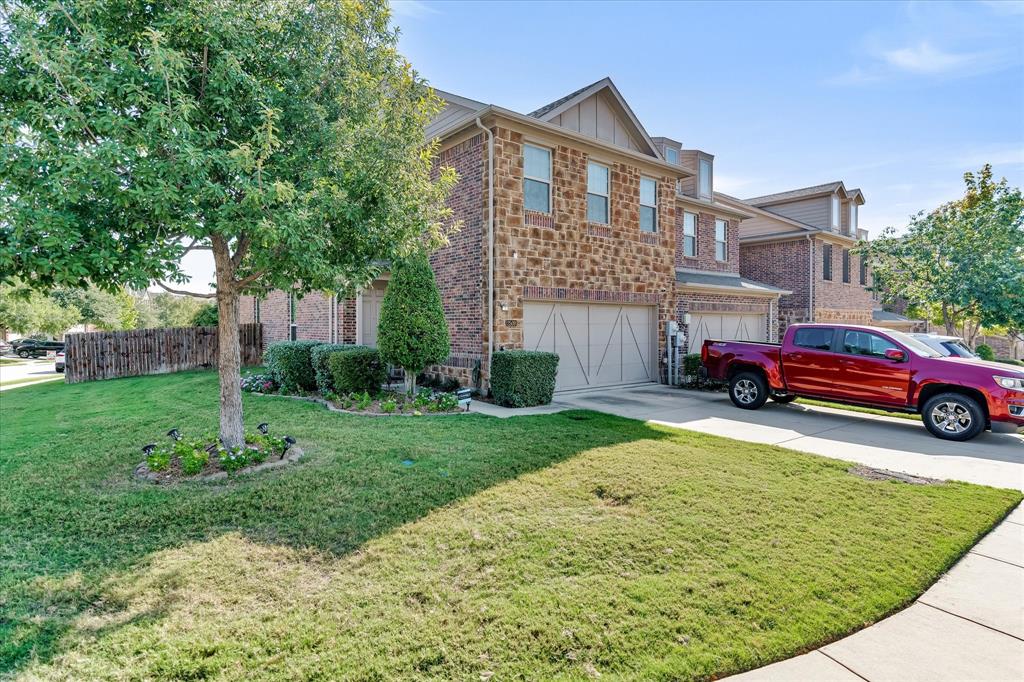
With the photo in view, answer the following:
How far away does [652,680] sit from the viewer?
262cm

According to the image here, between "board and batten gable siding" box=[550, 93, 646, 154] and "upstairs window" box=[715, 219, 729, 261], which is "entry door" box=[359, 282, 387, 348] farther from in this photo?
"upstairs window" box=[715, 219, 729, 261]

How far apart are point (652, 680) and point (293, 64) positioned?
695 centimetres

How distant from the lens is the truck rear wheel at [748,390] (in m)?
10.7

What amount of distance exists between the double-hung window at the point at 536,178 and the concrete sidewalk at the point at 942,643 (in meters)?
9.69

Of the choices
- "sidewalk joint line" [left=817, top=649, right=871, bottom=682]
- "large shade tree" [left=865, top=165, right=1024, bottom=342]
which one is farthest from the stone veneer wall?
"large shade tree" [left=865, top=165, right=1024, bottom=342]

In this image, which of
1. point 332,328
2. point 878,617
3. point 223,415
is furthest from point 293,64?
point 332,328

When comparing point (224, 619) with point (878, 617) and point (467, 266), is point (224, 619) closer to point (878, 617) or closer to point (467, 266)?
point (878, 617)

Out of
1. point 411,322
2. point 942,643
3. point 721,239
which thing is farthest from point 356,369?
point 721,239

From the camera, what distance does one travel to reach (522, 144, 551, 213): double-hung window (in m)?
11.5

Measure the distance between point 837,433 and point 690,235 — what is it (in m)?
11.0

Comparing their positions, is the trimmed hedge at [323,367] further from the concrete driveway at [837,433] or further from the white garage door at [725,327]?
the white garage door at [725,327]

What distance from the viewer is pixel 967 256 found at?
15.5 m

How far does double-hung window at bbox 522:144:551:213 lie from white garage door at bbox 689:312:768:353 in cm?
645

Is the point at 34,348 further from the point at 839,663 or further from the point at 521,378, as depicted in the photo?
the point at 839,663
